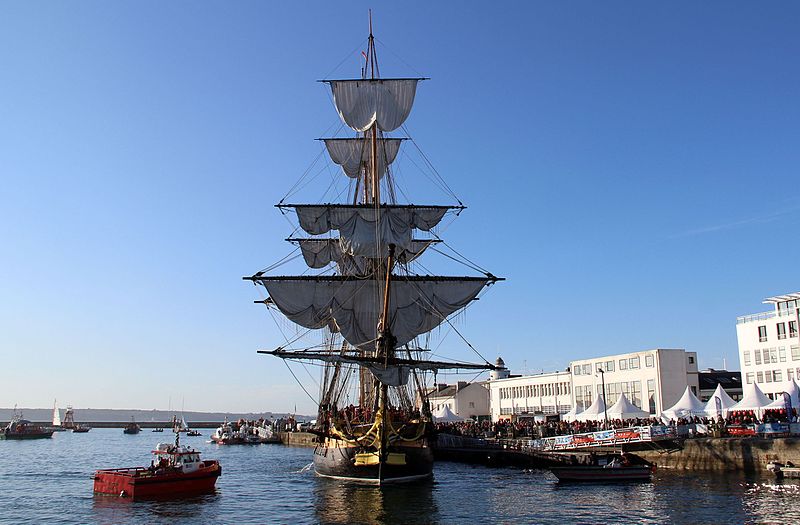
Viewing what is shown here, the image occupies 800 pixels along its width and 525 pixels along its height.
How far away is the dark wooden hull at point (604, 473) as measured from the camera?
44031mm

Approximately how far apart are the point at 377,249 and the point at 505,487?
19346 millimetres

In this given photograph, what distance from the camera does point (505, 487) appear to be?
45.6 m

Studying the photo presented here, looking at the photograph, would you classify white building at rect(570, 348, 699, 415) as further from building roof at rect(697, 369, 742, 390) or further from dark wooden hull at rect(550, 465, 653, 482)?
dark wooden hull at rect(550, 465, 653, 482)

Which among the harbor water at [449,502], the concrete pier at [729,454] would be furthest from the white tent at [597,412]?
the concrete pier at [729,454]

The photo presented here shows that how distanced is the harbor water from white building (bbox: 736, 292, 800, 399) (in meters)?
23.1

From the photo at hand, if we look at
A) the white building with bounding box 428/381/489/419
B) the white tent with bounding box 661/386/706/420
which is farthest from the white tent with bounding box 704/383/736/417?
the white building with bounding box 428/381/489/419

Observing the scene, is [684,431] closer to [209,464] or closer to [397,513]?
[397,513]

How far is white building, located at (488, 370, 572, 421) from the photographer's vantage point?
85938mm

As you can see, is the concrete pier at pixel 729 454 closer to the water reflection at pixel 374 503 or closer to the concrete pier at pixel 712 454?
the concrete pier at pixel 712 454

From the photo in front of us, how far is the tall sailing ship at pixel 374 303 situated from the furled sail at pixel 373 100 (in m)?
0.08

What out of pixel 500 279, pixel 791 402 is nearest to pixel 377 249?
pixel 500 279

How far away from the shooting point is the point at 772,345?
65.2m

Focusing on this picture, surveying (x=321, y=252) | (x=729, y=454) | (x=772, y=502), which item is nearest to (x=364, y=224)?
(x=321, y=252)

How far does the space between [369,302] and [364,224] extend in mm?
5793
